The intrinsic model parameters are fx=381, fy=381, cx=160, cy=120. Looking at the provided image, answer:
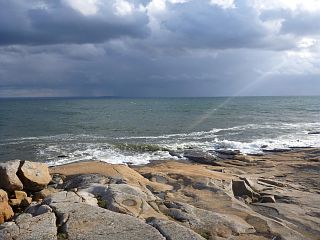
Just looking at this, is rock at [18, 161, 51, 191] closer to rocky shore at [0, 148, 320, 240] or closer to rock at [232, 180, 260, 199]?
rocky shore at [0, 148, 320, 240]

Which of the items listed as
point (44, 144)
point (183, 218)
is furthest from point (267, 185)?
point (44, 144)

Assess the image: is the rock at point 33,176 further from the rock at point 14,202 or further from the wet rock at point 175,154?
the wet rock at point 175,154

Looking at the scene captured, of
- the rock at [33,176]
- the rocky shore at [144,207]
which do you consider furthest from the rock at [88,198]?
the rock at [33,176]

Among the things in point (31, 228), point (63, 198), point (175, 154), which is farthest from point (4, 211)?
point (175, 154)

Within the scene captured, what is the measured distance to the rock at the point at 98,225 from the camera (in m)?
8.53

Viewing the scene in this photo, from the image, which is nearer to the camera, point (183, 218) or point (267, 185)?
point (183, 218)

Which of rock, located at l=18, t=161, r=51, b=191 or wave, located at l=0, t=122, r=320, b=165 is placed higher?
rock, located at l=18, t=161, r=51, b=191

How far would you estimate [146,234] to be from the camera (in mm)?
8656

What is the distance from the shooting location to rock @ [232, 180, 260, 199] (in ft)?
49.1

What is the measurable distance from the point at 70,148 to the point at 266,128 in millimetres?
28061

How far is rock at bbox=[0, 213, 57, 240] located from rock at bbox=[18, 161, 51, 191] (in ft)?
15.1

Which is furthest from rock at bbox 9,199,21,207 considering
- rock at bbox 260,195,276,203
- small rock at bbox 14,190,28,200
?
rock at bbox 260,195,276,203

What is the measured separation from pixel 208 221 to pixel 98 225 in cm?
292

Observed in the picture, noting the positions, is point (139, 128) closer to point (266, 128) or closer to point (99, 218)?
point (266, 128)
